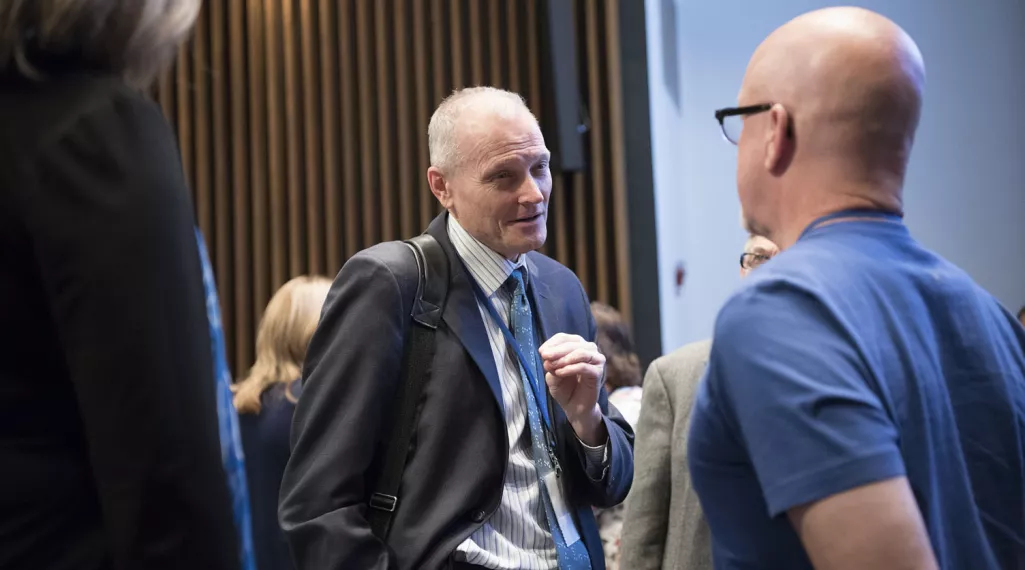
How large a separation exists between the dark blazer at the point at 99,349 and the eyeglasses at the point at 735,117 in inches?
27.0

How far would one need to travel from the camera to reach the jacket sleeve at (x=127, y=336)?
938 millimetres

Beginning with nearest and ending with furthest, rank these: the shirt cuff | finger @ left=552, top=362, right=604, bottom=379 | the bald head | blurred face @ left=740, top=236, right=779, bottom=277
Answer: the bald head
finger @ left=552, top=362, right=604, bottom=379
the shirt cuff
blurred face @ left=740, top=236, right=779, bottom=277

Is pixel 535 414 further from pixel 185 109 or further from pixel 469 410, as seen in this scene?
pixel 185 109

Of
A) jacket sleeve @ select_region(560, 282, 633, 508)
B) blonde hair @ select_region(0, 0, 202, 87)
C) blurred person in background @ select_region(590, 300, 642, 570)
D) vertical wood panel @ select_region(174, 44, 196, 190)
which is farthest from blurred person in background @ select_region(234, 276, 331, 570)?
blonde hair @ select_region(0, 0, 202, 87)

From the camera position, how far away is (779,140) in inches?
47.2

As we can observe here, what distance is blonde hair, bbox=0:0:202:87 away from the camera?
0.99 metres

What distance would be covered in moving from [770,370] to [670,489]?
1.43m

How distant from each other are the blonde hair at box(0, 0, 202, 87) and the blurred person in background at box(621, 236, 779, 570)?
156cm

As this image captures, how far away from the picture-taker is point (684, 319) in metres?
5.39

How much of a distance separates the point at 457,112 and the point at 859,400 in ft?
4.64

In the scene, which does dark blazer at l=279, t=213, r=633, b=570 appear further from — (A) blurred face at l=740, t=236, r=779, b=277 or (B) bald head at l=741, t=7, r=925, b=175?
(B) bald head at l=741, t=7, r=925, b=175

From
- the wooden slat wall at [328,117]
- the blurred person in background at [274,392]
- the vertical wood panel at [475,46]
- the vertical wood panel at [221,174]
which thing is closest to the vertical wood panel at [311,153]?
the wooden slat wall at [328,117]

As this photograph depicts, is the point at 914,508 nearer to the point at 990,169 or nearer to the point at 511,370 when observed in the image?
the point at 511,370

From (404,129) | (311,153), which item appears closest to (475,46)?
(404,129)
